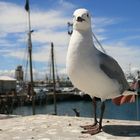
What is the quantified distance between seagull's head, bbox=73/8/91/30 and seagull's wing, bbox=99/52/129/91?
681 mm

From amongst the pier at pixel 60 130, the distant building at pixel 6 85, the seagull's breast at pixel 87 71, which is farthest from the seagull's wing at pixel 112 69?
the distant building at pixel 6 85

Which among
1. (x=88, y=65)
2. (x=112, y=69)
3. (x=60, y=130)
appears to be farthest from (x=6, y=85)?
(x=88, y=65)

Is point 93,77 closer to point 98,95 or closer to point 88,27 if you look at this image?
point 98,95

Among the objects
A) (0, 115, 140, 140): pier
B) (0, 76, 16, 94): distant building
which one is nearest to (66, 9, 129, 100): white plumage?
(0, 115, 140, 140): pier

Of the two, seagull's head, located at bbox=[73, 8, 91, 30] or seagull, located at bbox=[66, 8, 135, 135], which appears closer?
seagull, located at bbox=[66, 8, 135, 135]

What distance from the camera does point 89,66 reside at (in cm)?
951

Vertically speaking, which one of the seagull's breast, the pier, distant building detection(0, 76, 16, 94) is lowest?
the pier

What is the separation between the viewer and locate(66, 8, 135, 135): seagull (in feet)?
31.3

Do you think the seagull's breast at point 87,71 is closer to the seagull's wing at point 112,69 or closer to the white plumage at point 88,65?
the white plumage at point 88,65

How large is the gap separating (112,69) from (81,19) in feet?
4.12

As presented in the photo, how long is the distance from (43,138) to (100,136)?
1175 millimetres

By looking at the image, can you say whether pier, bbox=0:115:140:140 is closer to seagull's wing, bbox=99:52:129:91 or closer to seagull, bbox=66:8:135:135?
seagull, bbox=66:8:135:135

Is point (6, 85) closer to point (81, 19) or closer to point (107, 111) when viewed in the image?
point (107, 111)

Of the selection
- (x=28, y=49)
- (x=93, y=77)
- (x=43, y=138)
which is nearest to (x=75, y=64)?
(x=93, y=77)
